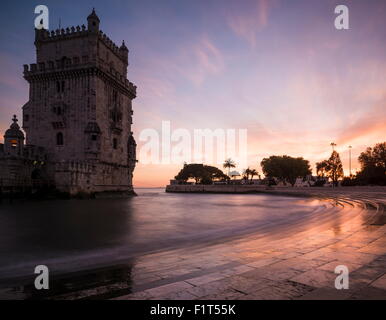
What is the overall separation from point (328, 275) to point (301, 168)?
286 feet

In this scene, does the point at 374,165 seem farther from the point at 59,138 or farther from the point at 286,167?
the point at 59,138

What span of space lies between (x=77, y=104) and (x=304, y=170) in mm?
72876

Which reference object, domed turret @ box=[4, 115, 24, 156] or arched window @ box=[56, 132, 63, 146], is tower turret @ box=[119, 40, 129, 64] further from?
domed turret @ box=[4, 115, 24, 156]

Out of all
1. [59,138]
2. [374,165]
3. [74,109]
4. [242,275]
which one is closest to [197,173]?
[374,165]

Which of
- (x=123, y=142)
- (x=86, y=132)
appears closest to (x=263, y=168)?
(x=123, y=142)

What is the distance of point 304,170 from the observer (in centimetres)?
8481

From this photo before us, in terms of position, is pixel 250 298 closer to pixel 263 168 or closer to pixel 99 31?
pixel 99 31

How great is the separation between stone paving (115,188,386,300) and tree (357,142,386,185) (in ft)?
204

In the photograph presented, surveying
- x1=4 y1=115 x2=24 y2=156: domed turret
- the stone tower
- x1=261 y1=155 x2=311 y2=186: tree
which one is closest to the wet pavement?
the stone tower

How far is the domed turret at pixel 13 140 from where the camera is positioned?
3025 centimetres

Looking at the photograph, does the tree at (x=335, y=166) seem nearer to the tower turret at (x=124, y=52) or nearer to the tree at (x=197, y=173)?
the tree at (x=197, y=173)

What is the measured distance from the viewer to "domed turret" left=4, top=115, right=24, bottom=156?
30250mm

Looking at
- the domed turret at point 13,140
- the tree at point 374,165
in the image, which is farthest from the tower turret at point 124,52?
the tree at point 374,165
